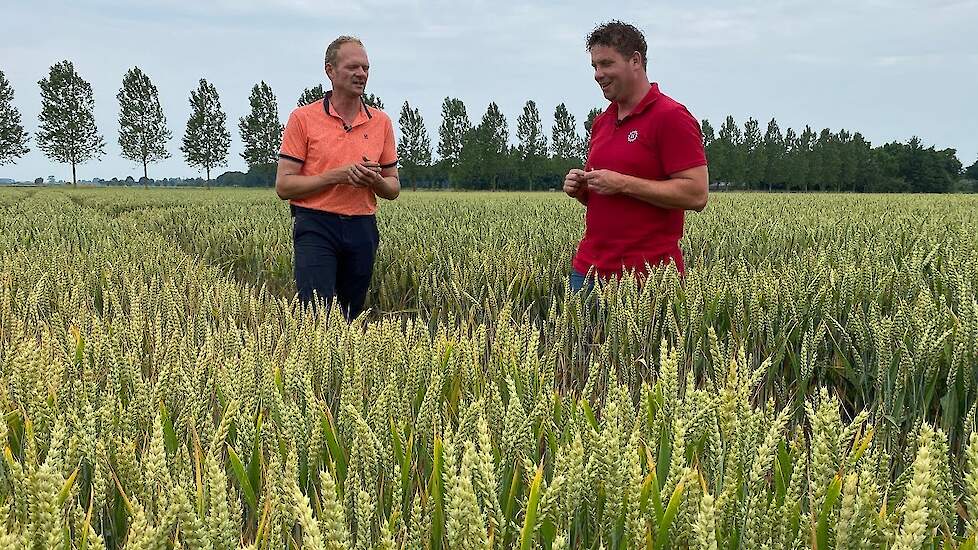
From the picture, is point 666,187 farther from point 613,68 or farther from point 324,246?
point 324,246

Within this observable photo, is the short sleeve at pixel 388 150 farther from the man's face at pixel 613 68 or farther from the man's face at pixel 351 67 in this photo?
the man's face at pixel 613 68

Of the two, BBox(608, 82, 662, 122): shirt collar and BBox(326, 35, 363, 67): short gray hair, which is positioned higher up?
BBox(326, 35, 363, 67): short gray hair

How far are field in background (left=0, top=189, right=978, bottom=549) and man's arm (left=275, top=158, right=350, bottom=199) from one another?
2.06 feet

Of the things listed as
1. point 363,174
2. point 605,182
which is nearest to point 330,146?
point 363,174

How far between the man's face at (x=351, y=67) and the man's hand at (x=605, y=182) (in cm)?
128

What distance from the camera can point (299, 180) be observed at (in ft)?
10.6

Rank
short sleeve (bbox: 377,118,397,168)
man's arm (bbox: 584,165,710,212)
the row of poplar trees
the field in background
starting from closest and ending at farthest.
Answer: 1. the field in background
2. man's arm (bbox: 584,165,710,212)
3. short sleeve (bbox: 377,118,397,168)
4. the row of poplar trees

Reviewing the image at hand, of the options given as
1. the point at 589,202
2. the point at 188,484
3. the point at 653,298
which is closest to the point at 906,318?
the point at 653,298

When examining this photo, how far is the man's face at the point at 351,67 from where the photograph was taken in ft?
10.5

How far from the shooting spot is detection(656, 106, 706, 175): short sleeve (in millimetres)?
2658

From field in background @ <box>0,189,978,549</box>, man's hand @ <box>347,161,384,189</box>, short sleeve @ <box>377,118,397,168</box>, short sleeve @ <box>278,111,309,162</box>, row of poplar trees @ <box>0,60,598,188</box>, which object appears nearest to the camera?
field in background @ <box>0,189,978,549</box>

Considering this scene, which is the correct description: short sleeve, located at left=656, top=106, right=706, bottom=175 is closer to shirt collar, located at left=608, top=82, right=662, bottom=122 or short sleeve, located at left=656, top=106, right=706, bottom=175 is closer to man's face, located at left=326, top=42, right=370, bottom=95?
shirt collar, located at left=608, top=82, right=662, bottom=122

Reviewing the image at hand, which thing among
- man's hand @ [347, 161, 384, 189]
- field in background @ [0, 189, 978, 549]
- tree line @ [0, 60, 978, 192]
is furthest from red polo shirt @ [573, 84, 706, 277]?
tree line @ [0, 60, 978, 192]

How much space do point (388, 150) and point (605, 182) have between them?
1.48 metres
